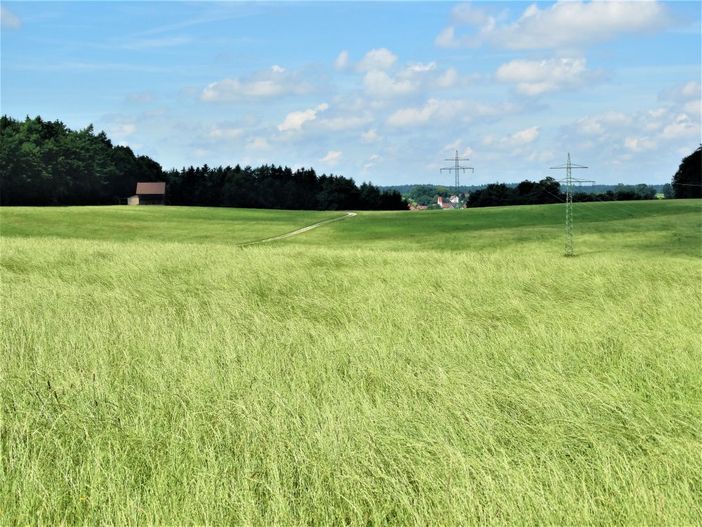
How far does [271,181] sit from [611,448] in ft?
351

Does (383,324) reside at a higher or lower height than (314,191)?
lower

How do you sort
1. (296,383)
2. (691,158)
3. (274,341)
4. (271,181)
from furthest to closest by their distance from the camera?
(271,181), (691,158), (274,341), (296,383)

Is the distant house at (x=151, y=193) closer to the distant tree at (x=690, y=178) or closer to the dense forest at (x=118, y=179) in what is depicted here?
the dense forest at (x=118, y=179)

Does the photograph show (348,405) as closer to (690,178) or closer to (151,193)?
(690,178)

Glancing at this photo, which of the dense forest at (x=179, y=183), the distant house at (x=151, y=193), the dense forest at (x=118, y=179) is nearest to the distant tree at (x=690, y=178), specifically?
the dense forest at (x=179, y=183)

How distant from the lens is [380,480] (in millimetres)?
4176

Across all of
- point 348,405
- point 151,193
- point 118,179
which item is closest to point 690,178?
point 151,193

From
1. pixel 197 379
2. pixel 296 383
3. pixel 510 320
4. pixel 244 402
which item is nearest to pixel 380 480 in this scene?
pixel 244 402

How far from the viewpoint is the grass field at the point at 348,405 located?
3963mm

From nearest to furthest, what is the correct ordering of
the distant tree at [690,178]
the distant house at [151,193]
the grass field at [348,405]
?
the grass field at [348,405]
the distant tree at [690,178]
the distant house at [151,193]

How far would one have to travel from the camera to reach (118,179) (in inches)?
3922

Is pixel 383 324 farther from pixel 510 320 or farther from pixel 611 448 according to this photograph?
pixel 611 448

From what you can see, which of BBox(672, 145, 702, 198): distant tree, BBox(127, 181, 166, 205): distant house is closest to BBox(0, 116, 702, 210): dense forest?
BBox(672, 145, 702, 198): distant tree

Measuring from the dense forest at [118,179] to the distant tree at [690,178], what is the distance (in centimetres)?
4412
